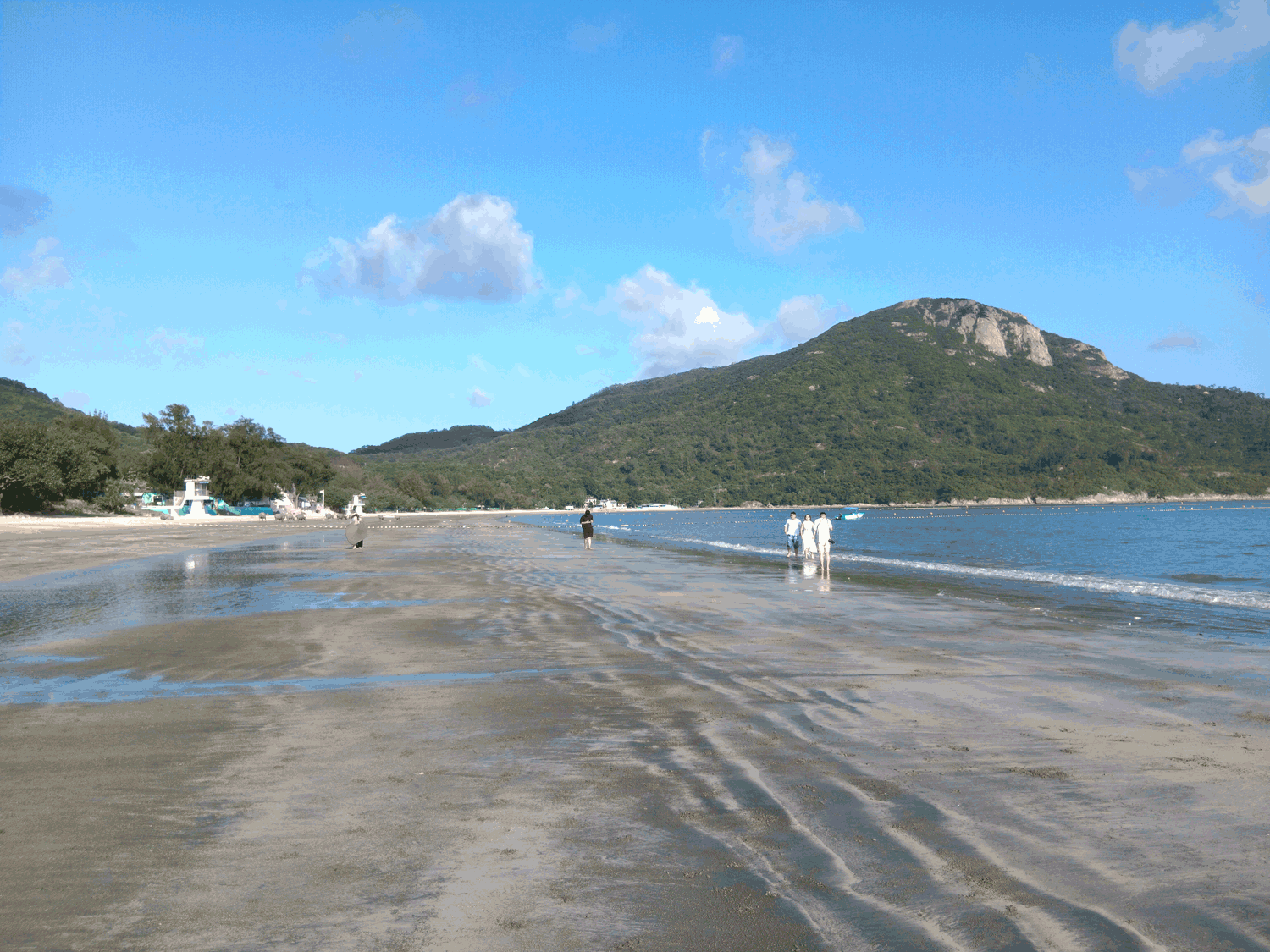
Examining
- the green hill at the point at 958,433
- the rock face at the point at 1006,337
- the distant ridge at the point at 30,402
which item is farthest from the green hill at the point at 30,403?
the rock face at the point at 1006,337

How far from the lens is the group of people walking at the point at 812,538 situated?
28141 mm

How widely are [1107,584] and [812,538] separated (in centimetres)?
929

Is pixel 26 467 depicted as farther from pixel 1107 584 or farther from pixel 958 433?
pixel 958 433

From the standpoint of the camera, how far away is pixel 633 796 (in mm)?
6113

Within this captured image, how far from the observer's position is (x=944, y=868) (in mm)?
4855

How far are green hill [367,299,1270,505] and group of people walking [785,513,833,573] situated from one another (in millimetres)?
135131

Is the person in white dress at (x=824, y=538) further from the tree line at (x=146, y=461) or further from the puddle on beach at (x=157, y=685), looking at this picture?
the tree line at (x=146, y=461)

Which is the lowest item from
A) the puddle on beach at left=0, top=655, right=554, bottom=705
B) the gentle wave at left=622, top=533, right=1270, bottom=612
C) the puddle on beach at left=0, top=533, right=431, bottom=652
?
the gentle wave at left=622, top=533, right=1270, bottom=612

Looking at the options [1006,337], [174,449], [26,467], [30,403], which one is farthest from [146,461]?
[1006,337]

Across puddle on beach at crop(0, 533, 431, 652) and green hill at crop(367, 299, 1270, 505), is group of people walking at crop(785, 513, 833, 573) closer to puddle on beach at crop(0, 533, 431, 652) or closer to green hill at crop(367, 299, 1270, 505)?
puddle on beach at crop(0, 533, 431, 652)

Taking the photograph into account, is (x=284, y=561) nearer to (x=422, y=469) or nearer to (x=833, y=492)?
(x=833, y=492)

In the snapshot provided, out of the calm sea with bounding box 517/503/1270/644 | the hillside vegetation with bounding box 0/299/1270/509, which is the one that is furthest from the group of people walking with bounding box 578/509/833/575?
the hillside vegetation with bounding box 0/299/1270/509

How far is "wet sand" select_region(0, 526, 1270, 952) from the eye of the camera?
4.26m

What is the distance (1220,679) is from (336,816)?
10459 millimetres
